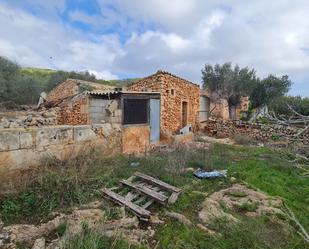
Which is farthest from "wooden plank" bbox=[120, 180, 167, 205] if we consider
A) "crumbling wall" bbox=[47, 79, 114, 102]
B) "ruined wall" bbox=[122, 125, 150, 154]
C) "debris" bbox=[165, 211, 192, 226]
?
"crumbling wall" bbox=[47, 79, 114, 102]

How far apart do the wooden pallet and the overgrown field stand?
170 mm

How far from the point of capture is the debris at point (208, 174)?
21.4ft

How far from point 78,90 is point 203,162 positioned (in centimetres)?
882

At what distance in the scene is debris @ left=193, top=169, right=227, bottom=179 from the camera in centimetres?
652

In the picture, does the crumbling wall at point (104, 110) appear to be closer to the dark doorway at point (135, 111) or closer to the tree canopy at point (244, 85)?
the dark doorway at point (135, 111)

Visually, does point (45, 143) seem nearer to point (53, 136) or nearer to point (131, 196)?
point (53, 136)

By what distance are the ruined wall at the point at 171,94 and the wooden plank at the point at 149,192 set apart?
682 centimetres

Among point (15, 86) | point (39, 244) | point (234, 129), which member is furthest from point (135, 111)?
point (15, 86)

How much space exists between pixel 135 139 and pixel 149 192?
4848 mm

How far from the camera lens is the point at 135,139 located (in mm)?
9688

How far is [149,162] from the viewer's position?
23.0ft

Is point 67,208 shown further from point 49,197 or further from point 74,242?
point 74,242

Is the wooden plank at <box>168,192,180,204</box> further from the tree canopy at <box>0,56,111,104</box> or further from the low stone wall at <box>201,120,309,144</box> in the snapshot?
the tree canopy at <box>0,56,111,104</box>

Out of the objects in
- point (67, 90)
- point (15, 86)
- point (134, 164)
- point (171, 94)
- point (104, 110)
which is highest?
point (15, 86)
